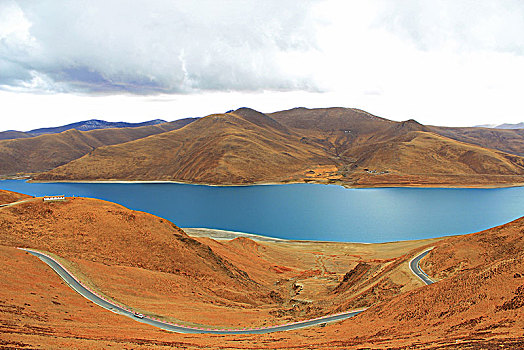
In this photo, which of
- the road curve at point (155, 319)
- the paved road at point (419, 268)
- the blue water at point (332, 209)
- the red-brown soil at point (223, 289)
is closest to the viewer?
the red-brown soil at point (223, 289)

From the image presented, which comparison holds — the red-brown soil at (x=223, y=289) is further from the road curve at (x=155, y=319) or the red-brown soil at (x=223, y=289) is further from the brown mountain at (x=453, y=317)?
the road curve at (x=155, y=319)

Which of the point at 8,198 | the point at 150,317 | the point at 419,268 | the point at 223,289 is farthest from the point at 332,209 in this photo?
the point at 150,317

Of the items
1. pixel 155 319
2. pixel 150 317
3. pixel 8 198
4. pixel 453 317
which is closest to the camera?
pixel 453 317

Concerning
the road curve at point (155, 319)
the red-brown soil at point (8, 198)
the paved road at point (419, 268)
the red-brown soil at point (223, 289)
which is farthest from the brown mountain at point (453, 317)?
the red-brown soil at point (8, 198)

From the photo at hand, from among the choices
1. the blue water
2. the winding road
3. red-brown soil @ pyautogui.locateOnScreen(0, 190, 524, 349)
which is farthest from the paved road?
the blue water

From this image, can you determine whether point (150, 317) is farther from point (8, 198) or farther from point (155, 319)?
point (8, 198)
